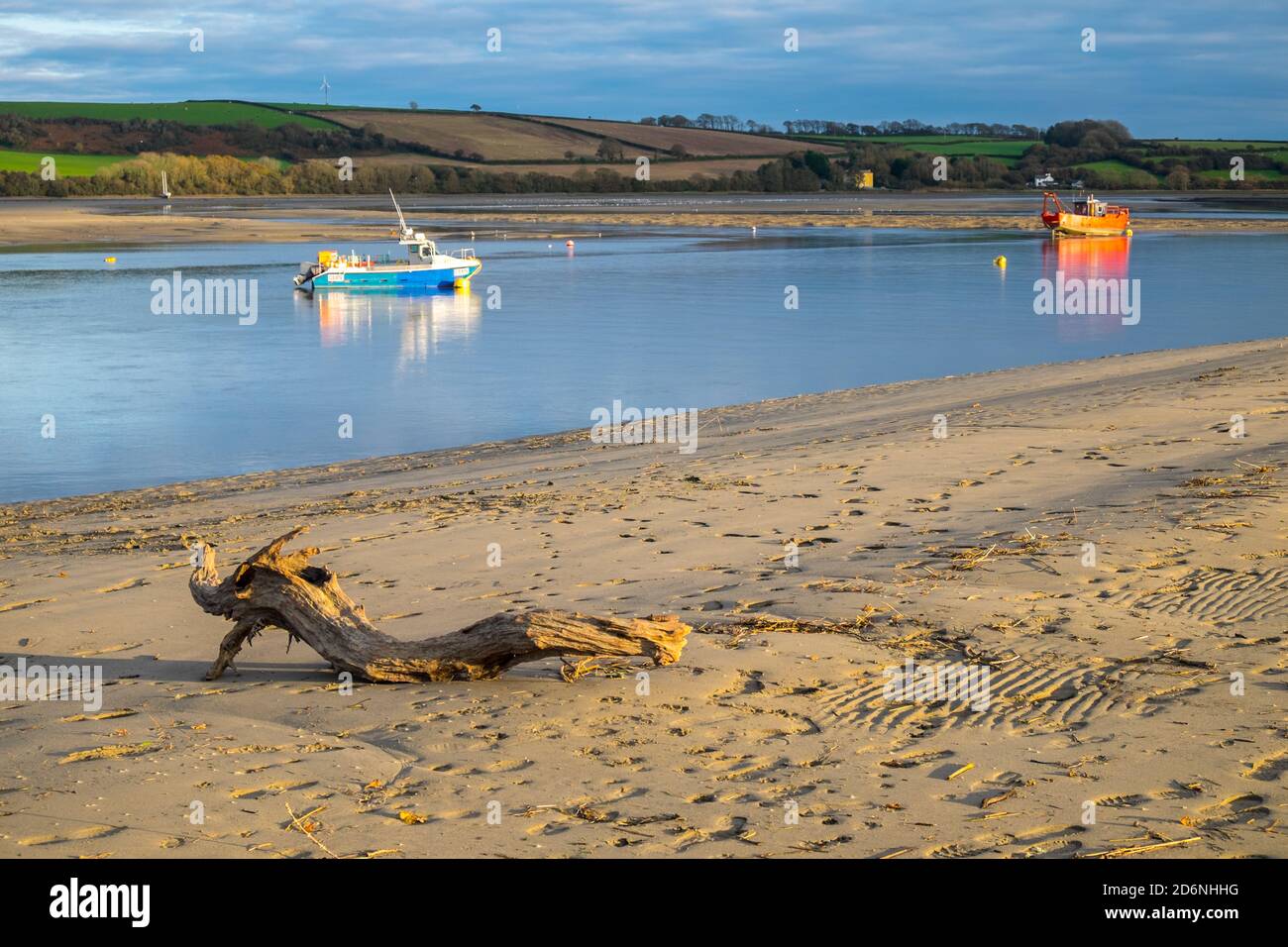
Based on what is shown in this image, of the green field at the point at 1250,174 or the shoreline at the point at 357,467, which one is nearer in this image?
the shoreline at the point at 357,467

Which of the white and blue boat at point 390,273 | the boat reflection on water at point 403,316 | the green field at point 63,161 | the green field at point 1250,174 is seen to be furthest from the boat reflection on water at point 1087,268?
the green field at point 63,161

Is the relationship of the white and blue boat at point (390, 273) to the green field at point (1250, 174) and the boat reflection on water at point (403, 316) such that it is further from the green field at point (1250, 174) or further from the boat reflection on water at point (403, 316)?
the green field at point (1250, 174)

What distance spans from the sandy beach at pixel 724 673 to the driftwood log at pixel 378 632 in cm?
13

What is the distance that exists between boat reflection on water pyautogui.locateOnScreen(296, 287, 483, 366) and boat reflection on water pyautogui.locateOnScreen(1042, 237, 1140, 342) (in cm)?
1382

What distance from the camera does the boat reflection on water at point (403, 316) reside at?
1188 inches

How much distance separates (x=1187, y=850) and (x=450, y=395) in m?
18.2

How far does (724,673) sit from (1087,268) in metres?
45.4

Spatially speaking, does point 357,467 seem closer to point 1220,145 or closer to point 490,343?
point 490,343

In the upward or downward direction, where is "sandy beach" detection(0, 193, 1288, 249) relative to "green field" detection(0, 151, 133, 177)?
downward

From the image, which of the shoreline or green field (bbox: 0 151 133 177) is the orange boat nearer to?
the shoreline

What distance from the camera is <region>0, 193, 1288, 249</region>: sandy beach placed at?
65.0 meters

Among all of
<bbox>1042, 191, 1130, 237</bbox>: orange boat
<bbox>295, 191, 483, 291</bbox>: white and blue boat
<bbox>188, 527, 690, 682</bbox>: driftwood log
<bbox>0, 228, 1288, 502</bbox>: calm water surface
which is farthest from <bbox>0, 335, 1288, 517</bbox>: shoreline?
<bbox>1042, 191, 1130, 237</bbox>: orange boat

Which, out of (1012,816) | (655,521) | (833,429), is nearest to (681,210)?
(833,429)
